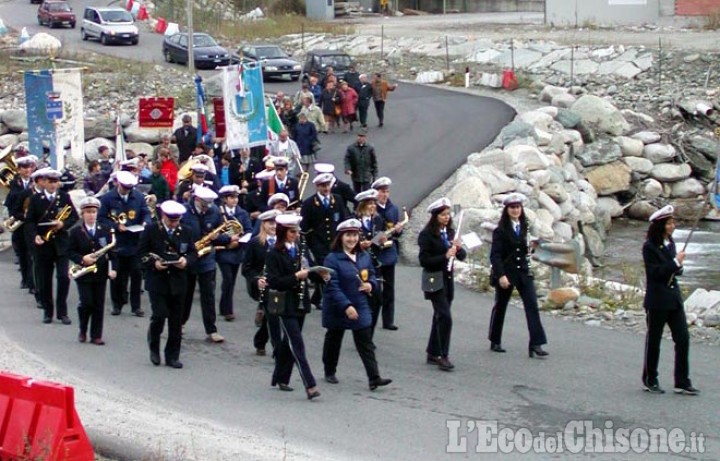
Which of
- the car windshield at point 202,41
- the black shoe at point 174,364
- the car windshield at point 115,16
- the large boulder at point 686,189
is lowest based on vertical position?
the large boulder at point 686,189

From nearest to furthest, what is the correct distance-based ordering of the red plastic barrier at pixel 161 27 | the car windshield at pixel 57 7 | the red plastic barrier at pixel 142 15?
the red plastic barrier at pixel 161 27
the car windshield at pixel 57 7
the red plastic barrier at pixel 142 15

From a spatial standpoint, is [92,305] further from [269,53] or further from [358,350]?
[269,53]

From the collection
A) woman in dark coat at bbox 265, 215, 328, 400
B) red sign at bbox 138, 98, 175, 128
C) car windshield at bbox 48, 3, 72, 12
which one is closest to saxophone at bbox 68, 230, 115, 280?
woman in dark coat at bbox 265, 215, 328, 400

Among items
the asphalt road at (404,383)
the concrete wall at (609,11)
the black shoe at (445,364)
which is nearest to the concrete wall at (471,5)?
the concrete wall at (609,11)

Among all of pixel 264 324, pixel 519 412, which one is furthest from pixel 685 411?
pixel 264 324

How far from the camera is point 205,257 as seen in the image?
552 inches

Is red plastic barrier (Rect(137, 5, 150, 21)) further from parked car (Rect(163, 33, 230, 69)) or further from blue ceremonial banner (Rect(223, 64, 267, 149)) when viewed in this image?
blue ceremonial banner (Rect(223, 64, 267, 149))

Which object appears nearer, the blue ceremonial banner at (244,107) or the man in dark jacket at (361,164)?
the man in dark jacket at (361,164)

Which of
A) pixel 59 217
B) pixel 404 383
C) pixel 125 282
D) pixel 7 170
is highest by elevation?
pixel 7 170

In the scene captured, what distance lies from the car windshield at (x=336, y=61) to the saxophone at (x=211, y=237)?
24647mm

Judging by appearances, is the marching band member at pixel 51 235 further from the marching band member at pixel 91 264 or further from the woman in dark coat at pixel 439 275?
the woman in dark coat at pixel 439 275

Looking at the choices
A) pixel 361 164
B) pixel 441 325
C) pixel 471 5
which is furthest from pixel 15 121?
pixel 471 5

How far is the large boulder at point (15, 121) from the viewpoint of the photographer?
30.4 m

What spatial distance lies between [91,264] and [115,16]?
4048 centimetres
